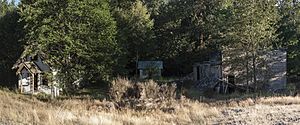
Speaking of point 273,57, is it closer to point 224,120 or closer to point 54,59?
point 54,59

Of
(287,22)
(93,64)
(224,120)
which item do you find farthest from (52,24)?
(224,120)

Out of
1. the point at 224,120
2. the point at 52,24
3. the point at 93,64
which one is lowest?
the point at 224,120

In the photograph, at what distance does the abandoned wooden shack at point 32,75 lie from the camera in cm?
4662

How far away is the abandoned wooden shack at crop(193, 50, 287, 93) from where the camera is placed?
40.5 meters

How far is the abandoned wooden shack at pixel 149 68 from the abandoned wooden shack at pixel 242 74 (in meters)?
7.36

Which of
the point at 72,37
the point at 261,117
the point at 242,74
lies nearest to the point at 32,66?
the point at 72,37

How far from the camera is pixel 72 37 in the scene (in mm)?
43469

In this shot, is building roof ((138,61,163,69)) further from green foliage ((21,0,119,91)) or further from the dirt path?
the dirt path

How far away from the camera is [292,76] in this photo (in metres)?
49.4

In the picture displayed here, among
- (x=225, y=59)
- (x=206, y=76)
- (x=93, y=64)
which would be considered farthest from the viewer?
(x=206, y=76)

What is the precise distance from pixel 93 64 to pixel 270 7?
18.1m

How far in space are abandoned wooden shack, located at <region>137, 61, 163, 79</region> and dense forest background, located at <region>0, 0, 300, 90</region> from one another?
206cm

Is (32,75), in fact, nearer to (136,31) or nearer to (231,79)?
(136,31)

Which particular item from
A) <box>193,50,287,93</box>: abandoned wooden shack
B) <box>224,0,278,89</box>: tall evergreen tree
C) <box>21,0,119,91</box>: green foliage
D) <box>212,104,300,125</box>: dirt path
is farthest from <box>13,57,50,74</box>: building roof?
<box>212,104,300,125</box>: dirt path
